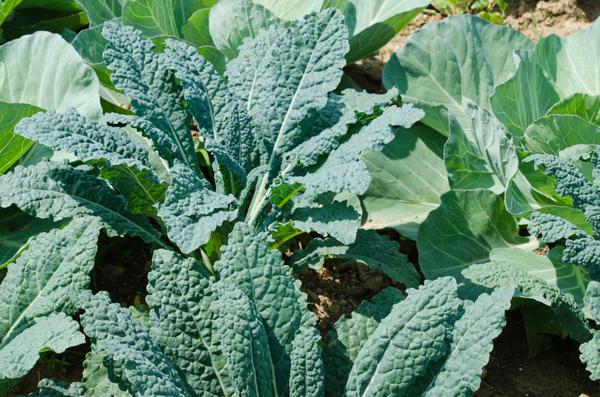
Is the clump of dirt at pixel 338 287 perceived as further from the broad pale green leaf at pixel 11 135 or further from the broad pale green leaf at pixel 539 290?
the broad pale green leaf at pixel 11 135

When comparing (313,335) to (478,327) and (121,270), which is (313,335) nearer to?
(478,327)

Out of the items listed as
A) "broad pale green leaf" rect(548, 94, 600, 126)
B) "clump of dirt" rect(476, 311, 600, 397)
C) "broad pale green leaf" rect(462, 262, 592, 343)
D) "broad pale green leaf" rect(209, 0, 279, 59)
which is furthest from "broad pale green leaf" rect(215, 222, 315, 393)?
"broad pale green leaf" rect(548, 94, 600, 126)

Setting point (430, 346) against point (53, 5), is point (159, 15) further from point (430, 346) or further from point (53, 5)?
point (430, 346)

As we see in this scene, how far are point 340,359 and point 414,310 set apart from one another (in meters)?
0.28

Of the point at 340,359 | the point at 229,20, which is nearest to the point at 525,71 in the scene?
the point at 229,20

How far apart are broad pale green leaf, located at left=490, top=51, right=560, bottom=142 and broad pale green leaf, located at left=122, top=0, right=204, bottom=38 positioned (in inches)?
48.1

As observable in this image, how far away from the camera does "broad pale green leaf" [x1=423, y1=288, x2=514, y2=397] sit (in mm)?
1981

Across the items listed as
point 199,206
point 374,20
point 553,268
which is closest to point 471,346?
point 553,268

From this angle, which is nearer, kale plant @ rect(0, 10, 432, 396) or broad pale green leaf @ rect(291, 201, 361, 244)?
kale plant @ rect(0, 10, 432, 396)

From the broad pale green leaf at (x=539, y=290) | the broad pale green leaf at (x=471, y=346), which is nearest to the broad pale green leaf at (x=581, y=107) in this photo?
the broad pale green leaf at (x=539, y=290)

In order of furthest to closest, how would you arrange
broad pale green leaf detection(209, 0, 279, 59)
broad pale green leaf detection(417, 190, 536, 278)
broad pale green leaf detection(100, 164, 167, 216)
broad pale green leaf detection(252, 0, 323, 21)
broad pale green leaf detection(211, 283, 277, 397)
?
broad pale green leaf detection(252, 0, 323, 21) < broad pale green leaf detection(209, 0, 279, 59) < broad pale green leaf detection(417, 190, 536, 278) < broad pale green leaf detection(100, 164, 167, 216) < broad pale green leaf detection(211, 283, 277, 397)

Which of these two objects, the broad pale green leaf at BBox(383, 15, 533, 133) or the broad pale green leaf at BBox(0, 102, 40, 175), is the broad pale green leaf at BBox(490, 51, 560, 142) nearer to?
the broad pale green leaf at BBox(383, 15, 533, 133)

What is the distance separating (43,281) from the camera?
2.15 meters

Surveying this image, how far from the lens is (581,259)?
231 centimetres
